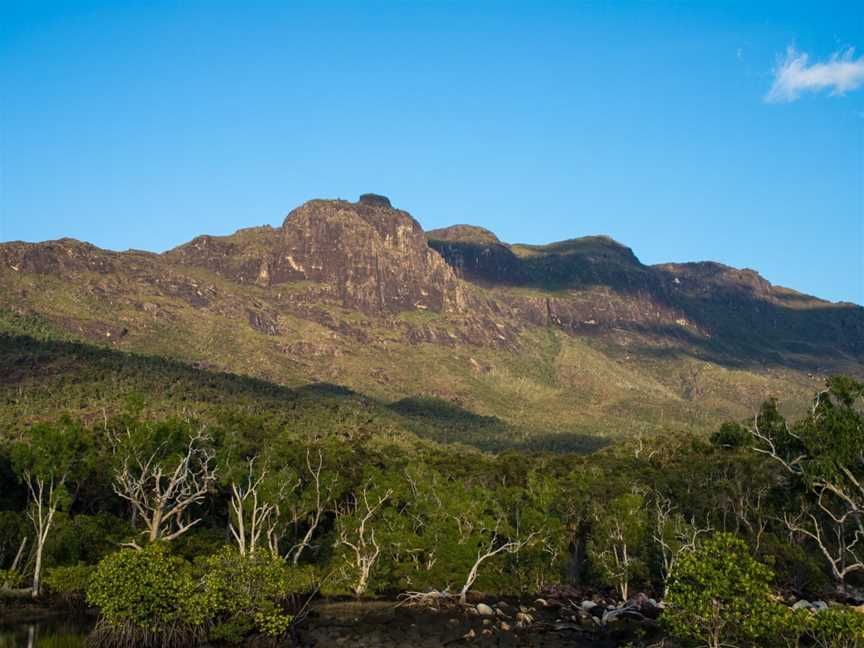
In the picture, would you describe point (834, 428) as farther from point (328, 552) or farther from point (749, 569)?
point (328, 552)

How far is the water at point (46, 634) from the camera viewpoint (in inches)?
1561

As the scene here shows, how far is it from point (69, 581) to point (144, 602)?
51.9 feet

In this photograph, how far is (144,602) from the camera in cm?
4075

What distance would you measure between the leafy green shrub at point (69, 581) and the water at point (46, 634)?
17.9ft

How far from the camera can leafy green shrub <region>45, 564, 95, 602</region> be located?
171 ft

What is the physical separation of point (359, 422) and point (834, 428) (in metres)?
136

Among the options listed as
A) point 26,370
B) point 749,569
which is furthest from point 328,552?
point 26,370

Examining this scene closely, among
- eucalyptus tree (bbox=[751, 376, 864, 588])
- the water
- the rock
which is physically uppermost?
eucalyptus tree (bbox=[751, 376, 864, 588])

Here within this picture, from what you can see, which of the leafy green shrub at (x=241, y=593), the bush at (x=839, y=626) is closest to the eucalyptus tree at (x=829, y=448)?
the bush at (x=839, y=626)

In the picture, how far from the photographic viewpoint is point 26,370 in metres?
155

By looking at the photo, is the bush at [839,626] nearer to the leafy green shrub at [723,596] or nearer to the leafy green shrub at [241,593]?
the leafy green shrub at [723,596]

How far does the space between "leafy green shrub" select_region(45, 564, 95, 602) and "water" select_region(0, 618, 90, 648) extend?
17.9 ft

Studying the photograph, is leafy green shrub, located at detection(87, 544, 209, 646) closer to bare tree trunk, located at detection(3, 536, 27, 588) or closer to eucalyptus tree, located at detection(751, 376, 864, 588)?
bare tree trunk, located at detection(3, 536, 27, 588)

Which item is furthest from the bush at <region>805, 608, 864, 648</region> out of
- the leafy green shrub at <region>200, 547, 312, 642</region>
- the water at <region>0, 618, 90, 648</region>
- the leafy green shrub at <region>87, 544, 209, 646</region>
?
the water at <region>0, 618, 90, 648</region>
